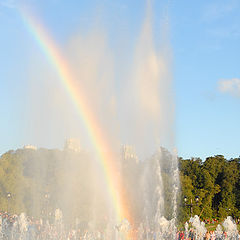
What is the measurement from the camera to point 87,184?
131 feet

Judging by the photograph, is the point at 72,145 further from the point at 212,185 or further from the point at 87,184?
the point at 212,185

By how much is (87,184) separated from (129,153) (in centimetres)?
731

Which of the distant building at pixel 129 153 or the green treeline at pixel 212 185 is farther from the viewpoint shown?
the green treeline at pixel 212 185

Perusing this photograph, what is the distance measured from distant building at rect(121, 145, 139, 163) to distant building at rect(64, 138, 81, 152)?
231 inches

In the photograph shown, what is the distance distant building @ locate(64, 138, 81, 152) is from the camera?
131 ft

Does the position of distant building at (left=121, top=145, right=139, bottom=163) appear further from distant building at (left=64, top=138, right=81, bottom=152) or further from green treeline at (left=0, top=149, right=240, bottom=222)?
distant building at (left=64, top=138, right=81, bottom=152)

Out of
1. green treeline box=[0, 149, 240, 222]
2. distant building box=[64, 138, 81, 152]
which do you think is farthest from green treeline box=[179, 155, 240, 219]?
distant building box=[64, 138, 81, 152]

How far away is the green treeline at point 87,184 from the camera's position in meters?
37.2

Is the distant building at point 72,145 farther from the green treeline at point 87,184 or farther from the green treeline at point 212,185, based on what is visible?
the green treeline at point 212,185

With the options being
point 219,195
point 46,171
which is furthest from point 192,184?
point 46,171

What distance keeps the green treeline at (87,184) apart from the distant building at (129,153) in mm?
428

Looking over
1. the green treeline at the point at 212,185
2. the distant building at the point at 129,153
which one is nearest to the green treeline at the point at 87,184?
the green treeline at the point at 212,185

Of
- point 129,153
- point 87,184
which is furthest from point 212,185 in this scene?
point 129,153

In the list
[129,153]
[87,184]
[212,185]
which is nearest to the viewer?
[129,153]
